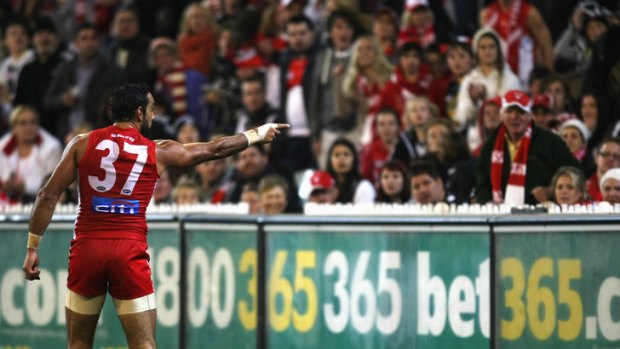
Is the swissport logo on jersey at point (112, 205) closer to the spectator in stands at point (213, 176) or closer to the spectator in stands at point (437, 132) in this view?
the spectator in stands at point (437, 132)

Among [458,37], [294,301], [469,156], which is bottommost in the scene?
[294,301]

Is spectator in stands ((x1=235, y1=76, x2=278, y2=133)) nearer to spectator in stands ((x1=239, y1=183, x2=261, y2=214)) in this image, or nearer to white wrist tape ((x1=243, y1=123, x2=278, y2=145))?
spectator in stands ((x1=239, y1=183, x2=261, y2=214))

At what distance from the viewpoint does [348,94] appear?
1734 centimetres

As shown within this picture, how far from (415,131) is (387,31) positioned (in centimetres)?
227

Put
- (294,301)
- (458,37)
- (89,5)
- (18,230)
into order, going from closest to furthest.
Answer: (294,301) < (18,230) < (458,37) < (89,5)

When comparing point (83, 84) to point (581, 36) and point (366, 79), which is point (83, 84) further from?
point (581, 36)

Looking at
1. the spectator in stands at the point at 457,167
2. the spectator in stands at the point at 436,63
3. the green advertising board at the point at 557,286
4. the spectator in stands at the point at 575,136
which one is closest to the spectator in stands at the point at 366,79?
the spectator in stands at the point at 436,63

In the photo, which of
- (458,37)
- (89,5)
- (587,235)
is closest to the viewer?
(587,235)

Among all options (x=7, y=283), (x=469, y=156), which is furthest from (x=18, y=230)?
(x=469, y=156)

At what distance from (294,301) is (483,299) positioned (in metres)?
1.84

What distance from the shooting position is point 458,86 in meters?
16.2

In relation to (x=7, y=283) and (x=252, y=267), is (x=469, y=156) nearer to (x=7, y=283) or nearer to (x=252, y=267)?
(x=252, y=267)

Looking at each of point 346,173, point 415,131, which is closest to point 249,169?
point 346,173

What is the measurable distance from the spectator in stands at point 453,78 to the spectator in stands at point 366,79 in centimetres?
74
